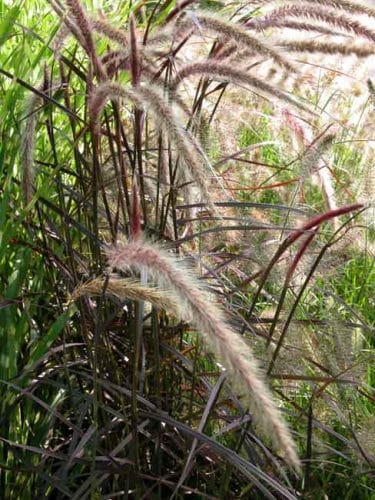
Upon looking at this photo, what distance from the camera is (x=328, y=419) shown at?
201cm

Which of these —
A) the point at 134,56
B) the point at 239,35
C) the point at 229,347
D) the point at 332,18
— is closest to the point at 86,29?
the point at 134,56

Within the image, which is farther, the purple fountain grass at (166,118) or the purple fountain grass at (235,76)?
the purple fountain grass at (235,76)

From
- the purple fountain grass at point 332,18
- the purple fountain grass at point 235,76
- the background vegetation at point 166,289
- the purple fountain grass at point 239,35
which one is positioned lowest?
the background vegetation at point 166,289

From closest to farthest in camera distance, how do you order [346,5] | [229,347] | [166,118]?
[229,347] → [166,118] → [346,5]

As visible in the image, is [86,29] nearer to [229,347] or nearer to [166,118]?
[166,118]

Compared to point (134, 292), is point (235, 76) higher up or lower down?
higher up

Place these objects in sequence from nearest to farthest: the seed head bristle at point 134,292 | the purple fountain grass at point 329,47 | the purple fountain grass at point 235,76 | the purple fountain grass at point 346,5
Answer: the seed head bristle at point 134,292
the purple fountain grass at point 235,76
the purple fountain grass at point 346,5
the purple fountain grass at point 329,47

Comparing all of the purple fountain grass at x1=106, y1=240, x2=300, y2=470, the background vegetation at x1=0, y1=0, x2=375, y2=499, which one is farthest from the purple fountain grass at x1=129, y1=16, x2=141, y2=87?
the purple fountain grass at x1=106, y1=240, x2=300, y2=470

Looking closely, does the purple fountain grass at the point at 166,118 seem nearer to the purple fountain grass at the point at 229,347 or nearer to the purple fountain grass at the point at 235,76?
the purple fountain grass at the point at 235,76

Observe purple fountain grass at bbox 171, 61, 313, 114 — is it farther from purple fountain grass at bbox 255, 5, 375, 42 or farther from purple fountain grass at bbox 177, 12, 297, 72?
purple fountain grass at bbox 255, 5, 375, 42

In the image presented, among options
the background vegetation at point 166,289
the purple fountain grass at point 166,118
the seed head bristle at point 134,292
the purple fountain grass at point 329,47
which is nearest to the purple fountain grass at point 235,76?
the background vegetation at point 166,289

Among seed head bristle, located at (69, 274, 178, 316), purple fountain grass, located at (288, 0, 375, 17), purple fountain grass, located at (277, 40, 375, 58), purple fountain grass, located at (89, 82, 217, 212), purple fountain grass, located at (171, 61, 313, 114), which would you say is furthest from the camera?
purple fountain grass, located at (277, 40, 375, 58)

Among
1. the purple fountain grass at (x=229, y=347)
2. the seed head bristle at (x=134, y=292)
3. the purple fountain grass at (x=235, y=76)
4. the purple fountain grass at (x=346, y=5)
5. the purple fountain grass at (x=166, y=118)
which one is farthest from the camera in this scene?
the purple fountain grass at (x=346, y=5)

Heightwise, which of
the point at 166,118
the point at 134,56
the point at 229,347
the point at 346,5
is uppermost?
the point at 346,5
